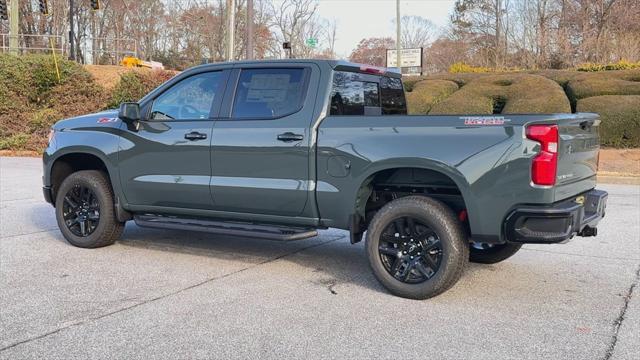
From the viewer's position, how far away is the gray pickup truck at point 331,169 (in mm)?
4500

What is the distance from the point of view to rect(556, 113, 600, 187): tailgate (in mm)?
4527

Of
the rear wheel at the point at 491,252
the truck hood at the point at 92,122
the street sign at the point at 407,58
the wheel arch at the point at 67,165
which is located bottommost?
the rear wheel at the point at 491,252

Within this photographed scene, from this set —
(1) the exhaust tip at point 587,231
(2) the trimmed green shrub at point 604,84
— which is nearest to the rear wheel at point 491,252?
(1) the exhaust tip at point 587,231

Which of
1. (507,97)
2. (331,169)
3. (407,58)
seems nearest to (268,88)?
(331,169)

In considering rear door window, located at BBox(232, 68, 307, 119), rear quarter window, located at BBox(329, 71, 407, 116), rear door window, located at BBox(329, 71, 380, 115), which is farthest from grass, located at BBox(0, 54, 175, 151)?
rear door window, located at BBox(329, 71, 380, 115)

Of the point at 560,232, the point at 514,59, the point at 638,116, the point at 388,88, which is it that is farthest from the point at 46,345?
the point at 514,59

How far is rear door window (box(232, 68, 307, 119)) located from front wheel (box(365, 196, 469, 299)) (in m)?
1.34

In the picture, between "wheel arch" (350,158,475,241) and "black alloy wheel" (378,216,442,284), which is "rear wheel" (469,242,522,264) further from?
"wheel arch" (350,158,475,241)

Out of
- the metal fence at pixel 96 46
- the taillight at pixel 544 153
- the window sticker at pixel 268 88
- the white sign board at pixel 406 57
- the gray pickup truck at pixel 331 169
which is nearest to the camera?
the taillight at pixel 544 153

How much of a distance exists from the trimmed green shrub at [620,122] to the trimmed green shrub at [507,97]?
112cm

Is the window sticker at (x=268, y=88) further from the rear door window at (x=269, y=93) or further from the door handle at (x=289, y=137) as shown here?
the door handle at (x=289, y=137)

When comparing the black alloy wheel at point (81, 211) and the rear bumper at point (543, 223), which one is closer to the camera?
the rear bumper at point (543, 223)

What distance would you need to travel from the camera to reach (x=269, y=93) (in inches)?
222

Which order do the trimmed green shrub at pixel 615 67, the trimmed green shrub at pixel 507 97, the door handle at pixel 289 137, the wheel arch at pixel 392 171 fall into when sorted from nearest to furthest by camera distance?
1. the wheel arch at pixel 392 171
2. the door handle at pixel 289 137
3. the trimmed green shrub at pixel 507 97
4. the trimmed green shrub at pixel 615 67
